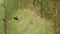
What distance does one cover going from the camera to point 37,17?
8.52 ft

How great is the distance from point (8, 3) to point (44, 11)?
1.63 feet

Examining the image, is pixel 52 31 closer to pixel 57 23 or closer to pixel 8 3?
pixel 57 23

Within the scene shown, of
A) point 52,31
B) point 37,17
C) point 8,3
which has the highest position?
point 8,3

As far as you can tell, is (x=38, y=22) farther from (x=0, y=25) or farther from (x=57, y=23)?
(x=0, y=25)

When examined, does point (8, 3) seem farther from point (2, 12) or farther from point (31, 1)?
point (31, 1)

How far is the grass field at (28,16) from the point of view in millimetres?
2514

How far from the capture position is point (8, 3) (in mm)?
2541

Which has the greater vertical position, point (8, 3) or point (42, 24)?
point (8, 3)

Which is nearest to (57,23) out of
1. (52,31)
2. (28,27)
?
(52,31)

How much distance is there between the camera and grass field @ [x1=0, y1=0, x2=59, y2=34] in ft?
8.25

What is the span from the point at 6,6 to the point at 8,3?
48mm

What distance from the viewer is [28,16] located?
8.48ft

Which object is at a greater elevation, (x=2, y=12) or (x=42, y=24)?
(x=2, y=12)

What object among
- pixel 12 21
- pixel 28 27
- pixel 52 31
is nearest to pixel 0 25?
pixel 12 21
